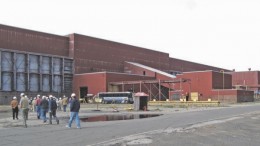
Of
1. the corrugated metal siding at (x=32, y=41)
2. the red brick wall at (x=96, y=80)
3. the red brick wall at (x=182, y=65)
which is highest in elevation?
the corrugated metal siding at (x=32, y=41)

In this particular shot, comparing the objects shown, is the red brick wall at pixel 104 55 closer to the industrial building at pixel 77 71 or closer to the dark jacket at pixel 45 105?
the industrial building at pixel 77 71

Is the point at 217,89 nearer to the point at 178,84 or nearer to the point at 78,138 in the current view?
the point at 178,84

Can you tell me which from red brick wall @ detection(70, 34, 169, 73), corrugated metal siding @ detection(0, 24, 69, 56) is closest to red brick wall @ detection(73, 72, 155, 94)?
red brick wall @ detection(70, 34, 169, 73)

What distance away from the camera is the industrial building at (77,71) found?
6938 centimetres

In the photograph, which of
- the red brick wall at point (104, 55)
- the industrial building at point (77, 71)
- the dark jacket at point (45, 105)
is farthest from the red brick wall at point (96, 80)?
the dark jacket at point (45, 105)

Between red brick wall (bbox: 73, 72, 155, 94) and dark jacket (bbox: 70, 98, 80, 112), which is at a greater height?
red brick wall (bbox: 73, 72, 155, 94)

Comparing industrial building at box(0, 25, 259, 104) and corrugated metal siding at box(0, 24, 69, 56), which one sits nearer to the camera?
corrugated metal siding at box(0, 24, 69, 56)

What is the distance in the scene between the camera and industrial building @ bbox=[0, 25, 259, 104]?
2731 inches

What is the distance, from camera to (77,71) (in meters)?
81.5

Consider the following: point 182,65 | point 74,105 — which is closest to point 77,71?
point 182,65

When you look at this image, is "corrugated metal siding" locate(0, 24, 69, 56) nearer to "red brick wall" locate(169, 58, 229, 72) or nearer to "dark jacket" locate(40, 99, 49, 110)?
"red brick wall" locate(169, 58, 229, 72)

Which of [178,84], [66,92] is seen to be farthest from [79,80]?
[178,84]

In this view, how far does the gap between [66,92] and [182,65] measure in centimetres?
4599

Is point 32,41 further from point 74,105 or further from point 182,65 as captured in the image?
point 74,105
